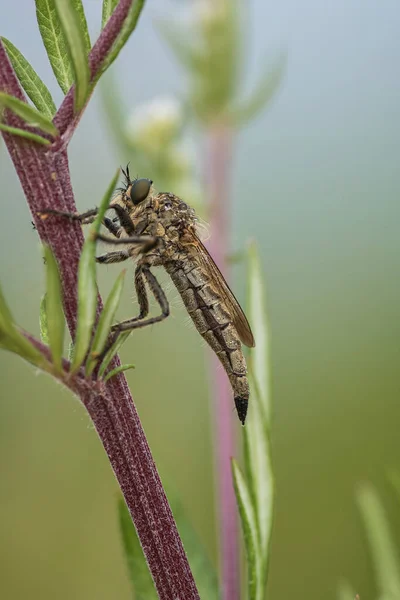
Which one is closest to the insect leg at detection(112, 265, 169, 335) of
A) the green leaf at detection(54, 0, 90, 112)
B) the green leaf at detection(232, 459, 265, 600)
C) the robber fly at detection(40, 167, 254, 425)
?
the robber fly at detection(40, 167, 254, 425)

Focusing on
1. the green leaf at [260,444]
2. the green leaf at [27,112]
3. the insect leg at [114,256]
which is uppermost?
the insect leg at [114,256]

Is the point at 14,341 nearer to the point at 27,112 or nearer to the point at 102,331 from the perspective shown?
the point at 102,331

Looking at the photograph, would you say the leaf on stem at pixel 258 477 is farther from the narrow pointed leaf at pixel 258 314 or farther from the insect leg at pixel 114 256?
the insect leg at pixel 114 256

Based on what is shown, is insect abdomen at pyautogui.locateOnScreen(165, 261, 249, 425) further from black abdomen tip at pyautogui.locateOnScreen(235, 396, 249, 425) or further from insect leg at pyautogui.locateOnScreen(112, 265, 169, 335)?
insect leg at pyautogui.locateOnScreen(112, 265, 169, 335)

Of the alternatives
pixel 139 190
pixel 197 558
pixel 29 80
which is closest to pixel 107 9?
pixel 29 80

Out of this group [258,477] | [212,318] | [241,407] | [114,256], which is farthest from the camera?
[212,318]

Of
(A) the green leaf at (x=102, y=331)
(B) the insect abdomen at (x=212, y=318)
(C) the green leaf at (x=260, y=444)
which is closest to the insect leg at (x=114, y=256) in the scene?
(B) the insect abdomen at (x=212, y=318)
